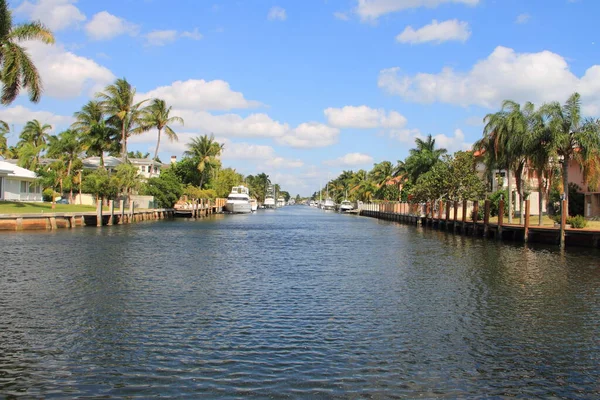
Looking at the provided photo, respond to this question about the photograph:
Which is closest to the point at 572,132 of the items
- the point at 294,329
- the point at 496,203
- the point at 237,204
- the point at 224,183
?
the point at 496,203

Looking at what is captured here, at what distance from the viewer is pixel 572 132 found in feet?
132

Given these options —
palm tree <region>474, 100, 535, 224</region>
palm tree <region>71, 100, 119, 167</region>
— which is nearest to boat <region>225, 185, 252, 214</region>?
palm tree <region>71, 100, 119, 167</region>

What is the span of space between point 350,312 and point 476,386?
18.9 feet

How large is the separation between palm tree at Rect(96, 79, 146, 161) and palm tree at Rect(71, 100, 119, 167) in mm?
1016

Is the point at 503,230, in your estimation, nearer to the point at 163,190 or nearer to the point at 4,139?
the point at 163,190

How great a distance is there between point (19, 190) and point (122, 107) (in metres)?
16.2

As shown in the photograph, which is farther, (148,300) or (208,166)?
(208,166)

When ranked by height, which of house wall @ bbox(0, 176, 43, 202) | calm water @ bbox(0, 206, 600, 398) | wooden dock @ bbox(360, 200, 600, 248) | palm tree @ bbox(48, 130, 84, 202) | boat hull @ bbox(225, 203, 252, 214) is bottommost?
calm water @ bbox(0, 206, 600, 398)

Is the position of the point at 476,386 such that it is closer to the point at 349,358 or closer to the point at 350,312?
the point at 349,358

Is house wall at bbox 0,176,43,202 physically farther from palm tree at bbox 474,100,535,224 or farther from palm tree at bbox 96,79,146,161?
palm tree at bbox 474,100,535,224

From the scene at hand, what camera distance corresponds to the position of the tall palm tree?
1556 inches

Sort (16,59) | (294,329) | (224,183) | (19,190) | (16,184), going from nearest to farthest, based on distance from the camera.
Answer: (294,329), (16,59), (16,184), (19,190), (224,183)

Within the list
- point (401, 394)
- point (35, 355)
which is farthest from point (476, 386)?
point (35, 355)

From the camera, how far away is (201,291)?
18141mm
